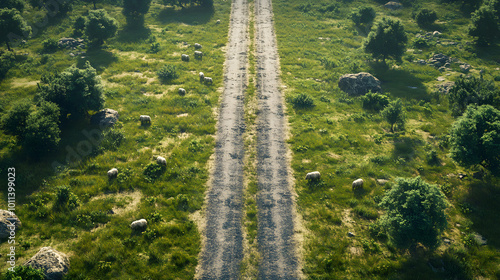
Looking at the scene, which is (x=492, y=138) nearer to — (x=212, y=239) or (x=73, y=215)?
(x=212, y=239)

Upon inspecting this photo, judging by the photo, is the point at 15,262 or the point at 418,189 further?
the point at 418,189

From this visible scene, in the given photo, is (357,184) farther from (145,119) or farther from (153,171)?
(145,119)

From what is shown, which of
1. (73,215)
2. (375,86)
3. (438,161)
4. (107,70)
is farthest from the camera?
(107,70)

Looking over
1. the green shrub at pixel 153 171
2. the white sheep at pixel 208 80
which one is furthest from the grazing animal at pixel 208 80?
the green shrub at pixel 153 171

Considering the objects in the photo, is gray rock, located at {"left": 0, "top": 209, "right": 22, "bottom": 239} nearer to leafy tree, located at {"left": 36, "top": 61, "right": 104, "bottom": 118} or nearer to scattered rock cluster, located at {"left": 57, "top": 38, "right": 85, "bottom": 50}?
leafy tree, located at {"left": 36, "top": 61, "right": 104, "bottom": 118}

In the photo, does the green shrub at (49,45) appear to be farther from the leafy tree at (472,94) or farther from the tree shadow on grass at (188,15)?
the leafy tree at (472,94)

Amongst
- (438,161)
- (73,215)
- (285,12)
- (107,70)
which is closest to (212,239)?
(73,215)
